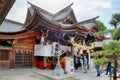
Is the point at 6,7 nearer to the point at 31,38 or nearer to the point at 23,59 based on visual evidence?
the point at 23,59

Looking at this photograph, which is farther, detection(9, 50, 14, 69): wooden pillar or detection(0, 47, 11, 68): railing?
detection(9, 50, 14, 69): wooden pillar

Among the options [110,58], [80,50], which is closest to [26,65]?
[80,50]

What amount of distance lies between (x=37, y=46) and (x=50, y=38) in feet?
5.09

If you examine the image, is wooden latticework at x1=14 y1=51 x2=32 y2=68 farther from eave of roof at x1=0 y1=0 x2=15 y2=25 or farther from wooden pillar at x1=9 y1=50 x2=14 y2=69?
eave of roof at x1=0 y1=0 x2=15 y2=25

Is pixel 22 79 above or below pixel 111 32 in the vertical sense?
below

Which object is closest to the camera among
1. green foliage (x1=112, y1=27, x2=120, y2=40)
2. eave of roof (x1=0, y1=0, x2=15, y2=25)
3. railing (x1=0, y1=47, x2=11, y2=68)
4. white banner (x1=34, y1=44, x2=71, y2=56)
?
eave of roof (x1=0, y1=0, x2=15, y2=25)

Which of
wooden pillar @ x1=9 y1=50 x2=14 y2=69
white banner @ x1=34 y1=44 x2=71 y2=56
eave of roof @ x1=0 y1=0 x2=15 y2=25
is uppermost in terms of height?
eave of roof @ x1=0 y1=0 x2=15 y2=25

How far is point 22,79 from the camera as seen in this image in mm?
11258

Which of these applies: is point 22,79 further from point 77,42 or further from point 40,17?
point 77,42

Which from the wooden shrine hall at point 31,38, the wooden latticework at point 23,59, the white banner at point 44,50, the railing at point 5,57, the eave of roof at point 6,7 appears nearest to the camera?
the eave of roof at point 6,7

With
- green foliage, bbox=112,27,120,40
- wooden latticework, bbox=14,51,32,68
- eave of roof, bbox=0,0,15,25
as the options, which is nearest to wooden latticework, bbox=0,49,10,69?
wooden latticework, bbox=14,51,32,68

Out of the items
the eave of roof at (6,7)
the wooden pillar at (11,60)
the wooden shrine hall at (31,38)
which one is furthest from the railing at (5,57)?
the eave of roof at (6,7)

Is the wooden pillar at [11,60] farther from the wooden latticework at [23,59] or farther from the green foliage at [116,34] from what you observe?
the green foliage at [116,34]

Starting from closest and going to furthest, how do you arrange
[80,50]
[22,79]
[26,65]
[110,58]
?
1. [110,58]
2. [22,79]
3. [26,65]
4. [80,50]
